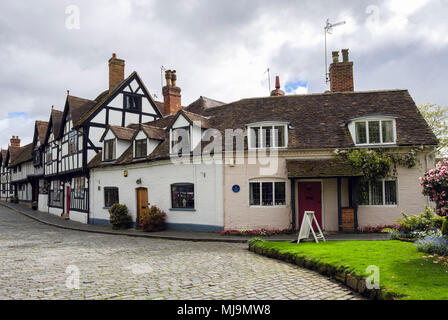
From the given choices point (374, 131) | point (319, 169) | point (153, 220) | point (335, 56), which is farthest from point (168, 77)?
point (374, 131)

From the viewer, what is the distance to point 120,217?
17875mm

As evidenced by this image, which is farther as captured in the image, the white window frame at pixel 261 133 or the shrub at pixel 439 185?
the white window frame at pixel 261 133

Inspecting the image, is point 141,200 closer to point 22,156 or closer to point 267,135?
point 267,135

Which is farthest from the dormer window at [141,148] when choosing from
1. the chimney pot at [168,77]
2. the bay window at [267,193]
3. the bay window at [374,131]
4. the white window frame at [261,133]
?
the bay window at [374,131]

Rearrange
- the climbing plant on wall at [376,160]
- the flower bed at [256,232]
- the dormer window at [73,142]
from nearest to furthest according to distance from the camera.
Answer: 1. the climbing plant on wall at [376,160]
2. the flower bed at [256,232]
3. the dormer window at [73,142]

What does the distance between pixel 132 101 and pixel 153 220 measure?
11.2 meters

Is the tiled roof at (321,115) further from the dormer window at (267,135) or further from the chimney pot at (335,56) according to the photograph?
the chimney pot at (335,56)

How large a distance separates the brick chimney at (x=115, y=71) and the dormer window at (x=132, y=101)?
1393mm

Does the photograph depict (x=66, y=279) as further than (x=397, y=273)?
Yes

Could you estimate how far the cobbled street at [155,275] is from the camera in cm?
619
